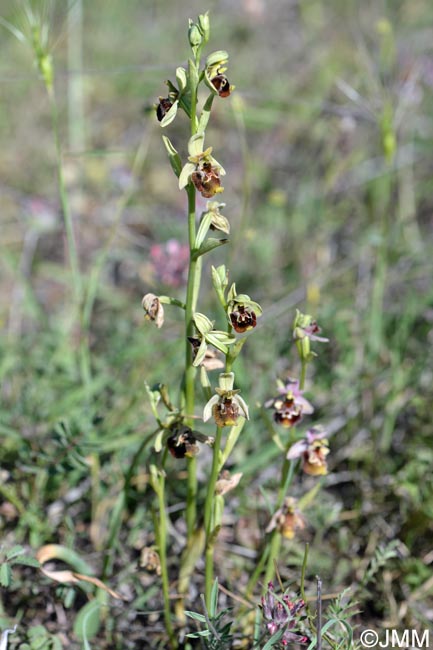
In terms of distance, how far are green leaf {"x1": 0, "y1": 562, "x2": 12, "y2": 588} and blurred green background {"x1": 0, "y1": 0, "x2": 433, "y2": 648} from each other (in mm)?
331

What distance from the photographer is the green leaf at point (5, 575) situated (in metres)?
1.71

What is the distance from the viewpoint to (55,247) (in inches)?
156

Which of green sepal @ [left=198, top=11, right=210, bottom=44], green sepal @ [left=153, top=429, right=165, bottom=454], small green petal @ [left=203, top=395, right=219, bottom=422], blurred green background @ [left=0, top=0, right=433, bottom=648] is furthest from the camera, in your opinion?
blurred green background @ [left=0, top=0, right=433, bottom=648]

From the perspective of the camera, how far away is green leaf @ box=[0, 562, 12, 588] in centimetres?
171

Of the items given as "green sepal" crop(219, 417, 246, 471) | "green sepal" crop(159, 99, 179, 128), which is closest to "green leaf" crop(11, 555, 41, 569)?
"green sepal" crop(219, 417, 246, 471)

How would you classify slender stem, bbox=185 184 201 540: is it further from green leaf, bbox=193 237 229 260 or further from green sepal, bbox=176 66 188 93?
green sepal, bbox=176 66 188 93

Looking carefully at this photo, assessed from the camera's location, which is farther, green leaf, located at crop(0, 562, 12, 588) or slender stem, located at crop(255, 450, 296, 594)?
slender stem, located at crop(255, 450, 296, 594)

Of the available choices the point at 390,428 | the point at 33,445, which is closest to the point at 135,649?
the point at 33,445

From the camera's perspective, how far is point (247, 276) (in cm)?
354

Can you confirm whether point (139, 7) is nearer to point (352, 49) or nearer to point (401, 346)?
point (352, 49)

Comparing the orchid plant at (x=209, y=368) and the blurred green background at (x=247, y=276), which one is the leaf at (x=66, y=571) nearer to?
the blurred green background at (x=247, y=276)

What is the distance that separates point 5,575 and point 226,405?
726 mm

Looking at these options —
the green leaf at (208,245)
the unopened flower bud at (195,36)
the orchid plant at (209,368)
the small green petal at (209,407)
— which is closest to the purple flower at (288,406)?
the orchid plant at (209,368)

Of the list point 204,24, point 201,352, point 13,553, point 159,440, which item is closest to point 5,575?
point 13,553
